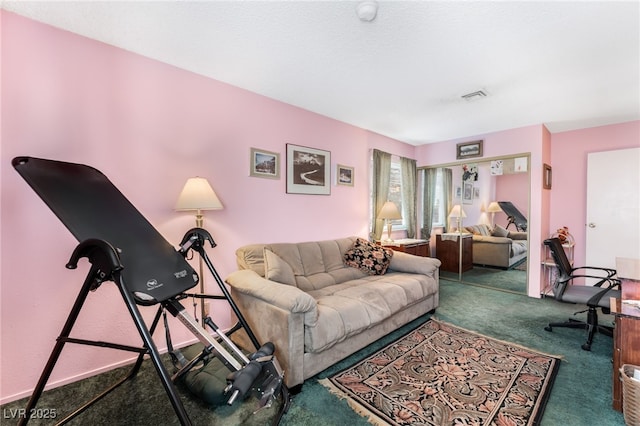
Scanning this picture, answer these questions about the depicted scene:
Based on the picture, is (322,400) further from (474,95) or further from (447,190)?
(447,190)

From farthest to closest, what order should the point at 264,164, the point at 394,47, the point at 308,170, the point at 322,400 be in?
the point at 308,170 < the point at 264,164 < the point at 394,47 < the point at 322,400

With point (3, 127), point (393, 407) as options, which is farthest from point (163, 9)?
point (393, 407)

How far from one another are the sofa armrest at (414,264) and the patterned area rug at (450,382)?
2.56 feet

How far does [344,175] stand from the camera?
3.89 meters

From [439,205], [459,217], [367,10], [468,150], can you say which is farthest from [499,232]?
[367,10]

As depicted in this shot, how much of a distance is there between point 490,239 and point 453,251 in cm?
62

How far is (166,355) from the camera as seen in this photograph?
2.34m

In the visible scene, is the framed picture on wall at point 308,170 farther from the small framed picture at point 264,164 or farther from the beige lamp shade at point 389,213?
the beige lamp shade at point 389,213

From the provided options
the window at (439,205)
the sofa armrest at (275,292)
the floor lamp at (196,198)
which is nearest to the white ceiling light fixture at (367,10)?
the floor lamp at (196,198)

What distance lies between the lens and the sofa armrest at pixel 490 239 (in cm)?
446

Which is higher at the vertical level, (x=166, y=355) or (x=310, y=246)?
(x=310, y=246)

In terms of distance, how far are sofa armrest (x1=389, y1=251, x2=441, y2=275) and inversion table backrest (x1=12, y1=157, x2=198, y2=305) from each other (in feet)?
7.78

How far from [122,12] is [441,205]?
479 cm

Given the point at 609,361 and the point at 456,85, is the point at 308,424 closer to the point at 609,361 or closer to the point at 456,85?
the point at 609,361
